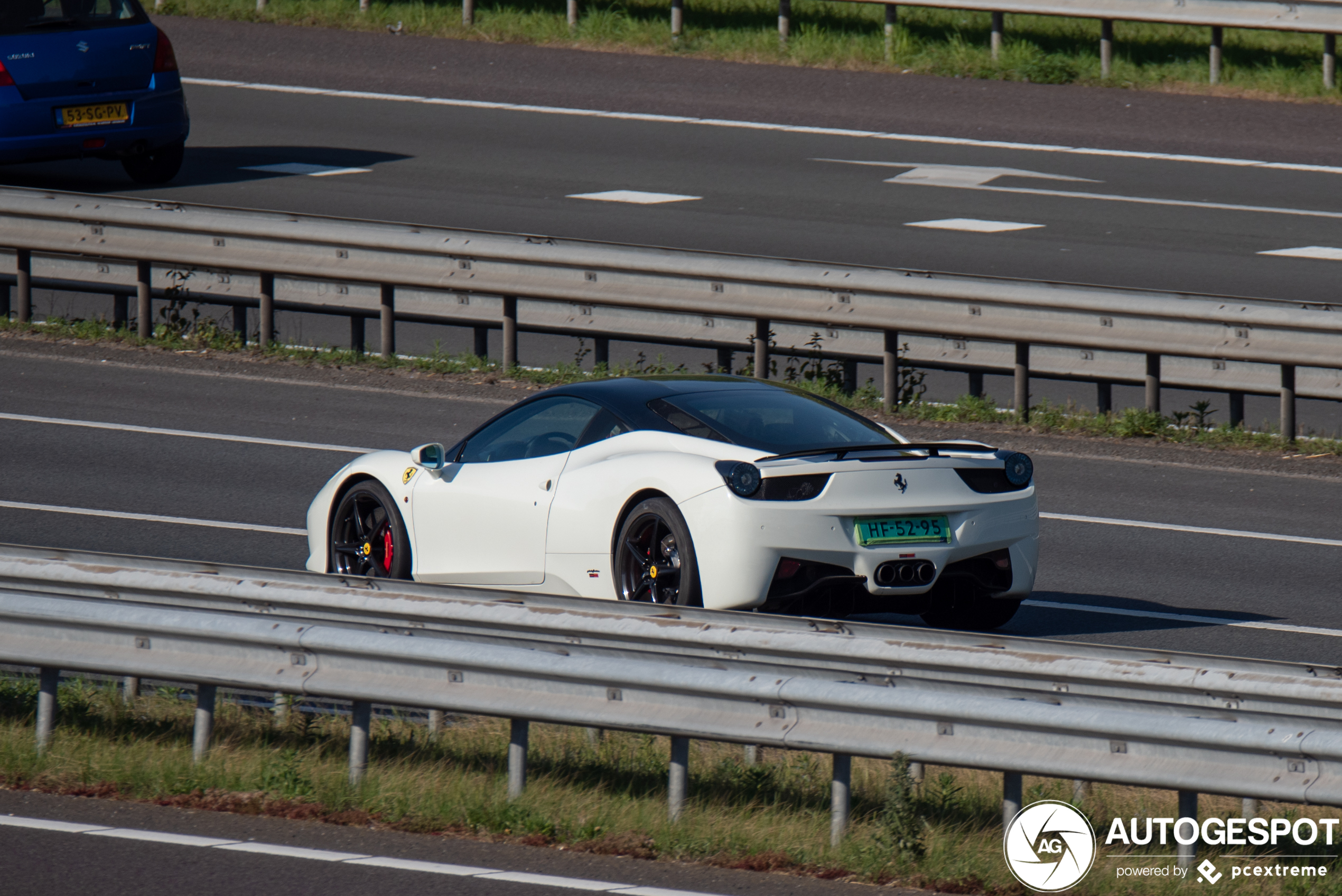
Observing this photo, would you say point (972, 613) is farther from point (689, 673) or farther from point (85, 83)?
point (85, 83)

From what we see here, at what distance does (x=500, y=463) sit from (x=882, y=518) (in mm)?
2059

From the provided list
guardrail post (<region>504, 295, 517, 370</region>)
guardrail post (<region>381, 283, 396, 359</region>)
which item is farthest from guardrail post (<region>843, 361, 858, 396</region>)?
guardrail post (<region>381, 283, 396, 359</region>)

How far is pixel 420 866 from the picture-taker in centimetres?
646

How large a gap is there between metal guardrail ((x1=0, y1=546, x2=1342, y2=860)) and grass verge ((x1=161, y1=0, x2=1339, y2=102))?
17397mm

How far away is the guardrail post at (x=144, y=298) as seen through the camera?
655 inches

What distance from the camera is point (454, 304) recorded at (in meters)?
16.1

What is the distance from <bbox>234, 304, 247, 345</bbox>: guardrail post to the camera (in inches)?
664

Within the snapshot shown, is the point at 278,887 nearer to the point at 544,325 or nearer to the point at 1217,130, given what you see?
the point at 544,325

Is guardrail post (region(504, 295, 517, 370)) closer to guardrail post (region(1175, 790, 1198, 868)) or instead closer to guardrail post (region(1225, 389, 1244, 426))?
guardrail post (region(1225, 389, 1244, 426))

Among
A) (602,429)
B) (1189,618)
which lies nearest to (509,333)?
(602,429)

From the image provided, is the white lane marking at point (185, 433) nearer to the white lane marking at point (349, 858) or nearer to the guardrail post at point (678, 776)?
the white lane marking at point (349, 858)

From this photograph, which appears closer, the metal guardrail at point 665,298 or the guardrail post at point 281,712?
the guardrail post at point 281,712

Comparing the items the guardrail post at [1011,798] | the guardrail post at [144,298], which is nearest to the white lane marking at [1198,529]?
the guardrail post at [1011,798]

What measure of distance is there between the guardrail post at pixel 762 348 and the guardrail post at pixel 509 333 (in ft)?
6.53
